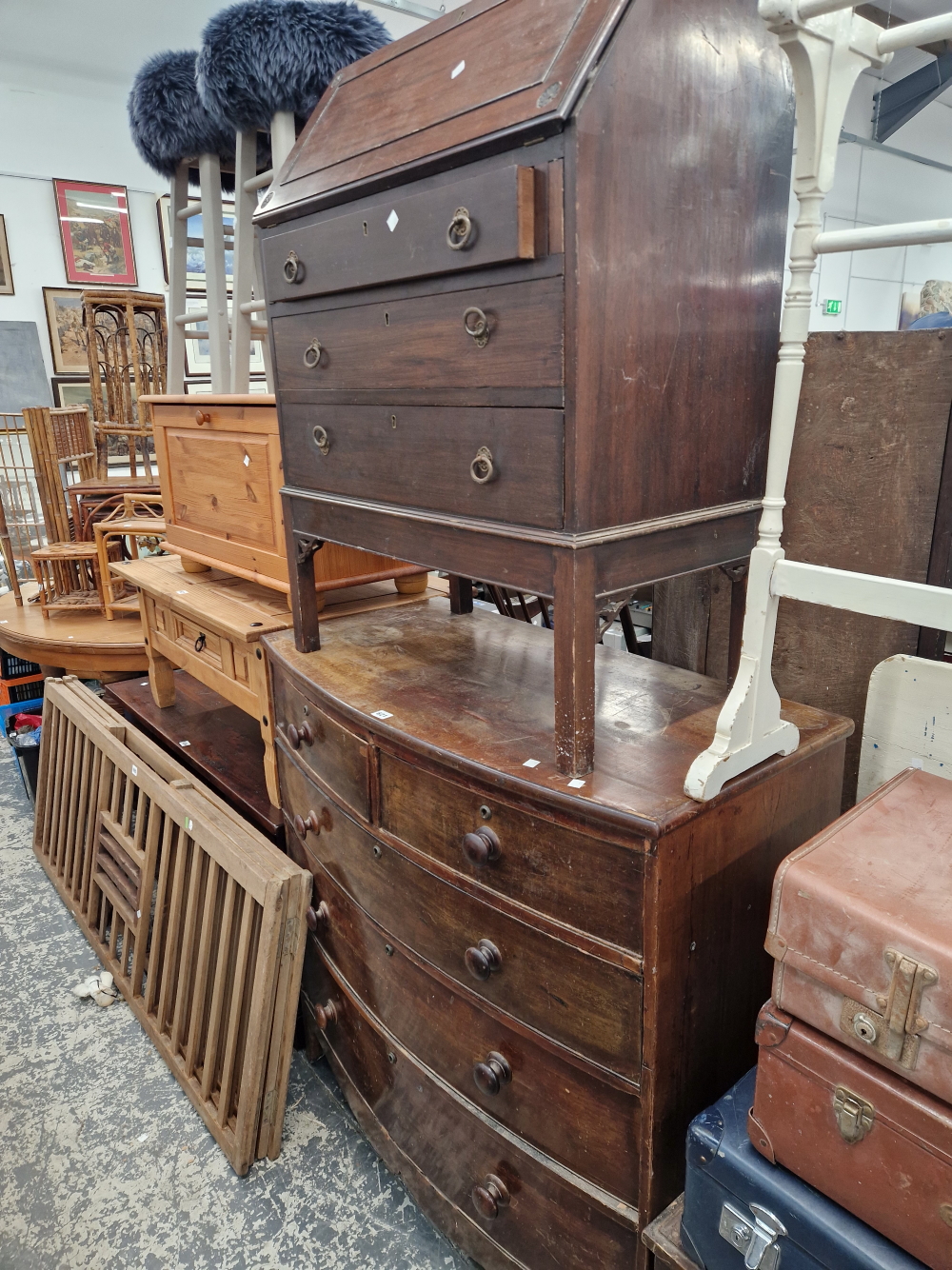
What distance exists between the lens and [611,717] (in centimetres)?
151

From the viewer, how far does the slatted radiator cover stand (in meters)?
2.00

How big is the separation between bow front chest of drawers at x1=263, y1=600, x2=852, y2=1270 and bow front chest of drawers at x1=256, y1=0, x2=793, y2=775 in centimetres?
18

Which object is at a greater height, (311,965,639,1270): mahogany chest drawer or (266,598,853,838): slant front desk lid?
(266,598,853,838): slant front desk lid

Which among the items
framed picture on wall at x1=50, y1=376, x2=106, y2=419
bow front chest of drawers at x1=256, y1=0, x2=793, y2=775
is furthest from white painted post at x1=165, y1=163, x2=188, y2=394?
framed picture on wall at x1=50, y1=376, x2=106, y2=419

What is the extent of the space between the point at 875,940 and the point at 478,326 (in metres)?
1.02

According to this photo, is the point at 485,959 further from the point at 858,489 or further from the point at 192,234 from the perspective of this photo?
the point at 192,234

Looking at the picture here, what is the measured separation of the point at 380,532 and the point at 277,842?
1.21m

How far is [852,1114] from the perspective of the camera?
1039mm

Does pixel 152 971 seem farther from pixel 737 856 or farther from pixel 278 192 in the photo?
pixel 278 192

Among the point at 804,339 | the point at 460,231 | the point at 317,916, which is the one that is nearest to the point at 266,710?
the point at 317,916

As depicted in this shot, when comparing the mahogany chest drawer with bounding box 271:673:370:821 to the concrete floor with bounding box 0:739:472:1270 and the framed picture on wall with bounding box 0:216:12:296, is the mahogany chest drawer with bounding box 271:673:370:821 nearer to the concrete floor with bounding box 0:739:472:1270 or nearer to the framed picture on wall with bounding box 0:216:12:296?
the concrete floor with bounding box 0:739:472:1270

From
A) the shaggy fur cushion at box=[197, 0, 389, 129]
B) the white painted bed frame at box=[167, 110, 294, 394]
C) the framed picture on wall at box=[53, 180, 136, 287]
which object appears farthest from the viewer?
the framed picture on wall at box=[53, 180, 136, 287]

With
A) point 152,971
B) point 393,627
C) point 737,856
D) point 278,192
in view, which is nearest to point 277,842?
point 152,971

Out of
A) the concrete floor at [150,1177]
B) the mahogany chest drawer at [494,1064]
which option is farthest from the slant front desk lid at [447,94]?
the concrete floor at [150,1177]
